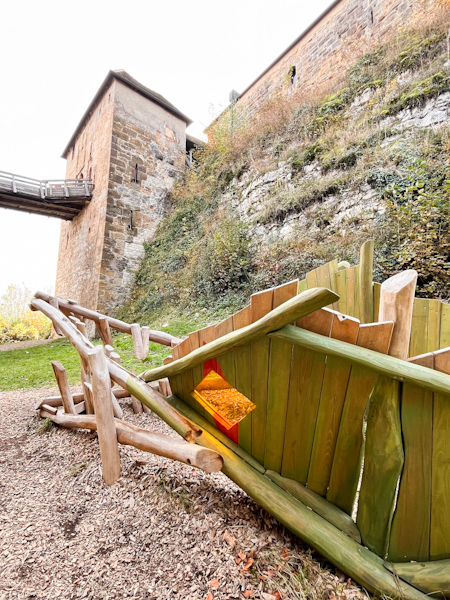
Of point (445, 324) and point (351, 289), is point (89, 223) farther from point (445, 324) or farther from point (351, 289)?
point (445, 324)

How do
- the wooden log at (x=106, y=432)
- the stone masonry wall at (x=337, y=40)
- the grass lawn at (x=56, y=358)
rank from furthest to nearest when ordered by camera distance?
the stone masonry wall at (x=337, y=40) < the grass lawn at (x=56, y=358) < the wooden log at (x=106, y=432)

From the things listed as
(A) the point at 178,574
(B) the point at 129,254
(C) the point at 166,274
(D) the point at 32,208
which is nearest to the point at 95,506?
(A) the point at 178,574

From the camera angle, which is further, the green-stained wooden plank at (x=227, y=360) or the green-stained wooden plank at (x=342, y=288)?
the green-stained wooden plank at (x=342, y=288)

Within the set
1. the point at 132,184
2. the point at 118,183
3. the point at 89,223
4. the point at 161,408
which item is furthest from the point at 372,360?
the point at 89,223

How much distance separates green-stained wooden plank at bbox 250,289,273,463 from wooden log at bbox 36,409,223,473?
0.21m

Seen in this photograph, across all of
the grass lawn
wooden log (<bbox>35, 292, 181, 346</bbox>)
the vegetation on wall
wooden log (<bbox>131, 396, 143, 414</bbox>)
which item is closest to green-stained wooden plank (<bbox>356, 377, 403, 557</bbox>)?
wooden log (<bbox>35, 292, 181, 346</bbox>)

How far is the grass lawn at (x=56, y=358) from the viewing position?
16.8 ft

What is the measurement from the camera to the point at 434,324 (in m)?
1.89

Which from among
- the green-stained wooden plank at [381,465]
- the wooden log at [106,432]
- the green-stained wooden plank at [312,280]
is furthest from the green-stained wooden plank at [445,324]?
the wooden log at [106,432]

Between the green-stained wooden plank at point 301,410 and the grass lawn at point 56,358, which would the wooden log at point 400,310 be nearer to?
the green-stained wooden plank at point 301,410

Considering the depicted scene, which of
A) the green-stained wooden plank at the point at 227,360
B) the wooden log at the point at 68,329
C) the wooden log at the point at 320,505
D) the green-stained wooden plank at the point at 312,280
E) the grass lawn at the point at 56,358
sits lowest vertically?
the grass lawn at the point at 56,358

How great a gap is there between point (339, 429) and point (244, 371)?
17.2 inches

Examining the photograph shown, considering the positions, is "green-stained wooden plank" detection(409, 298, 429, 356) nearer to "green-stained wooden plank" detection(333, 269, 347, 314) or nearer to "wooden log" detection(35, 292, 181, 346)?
"green-stained wooden plank" detection(333, 269, 347, 314)

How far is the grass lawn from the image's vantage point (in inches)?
202
